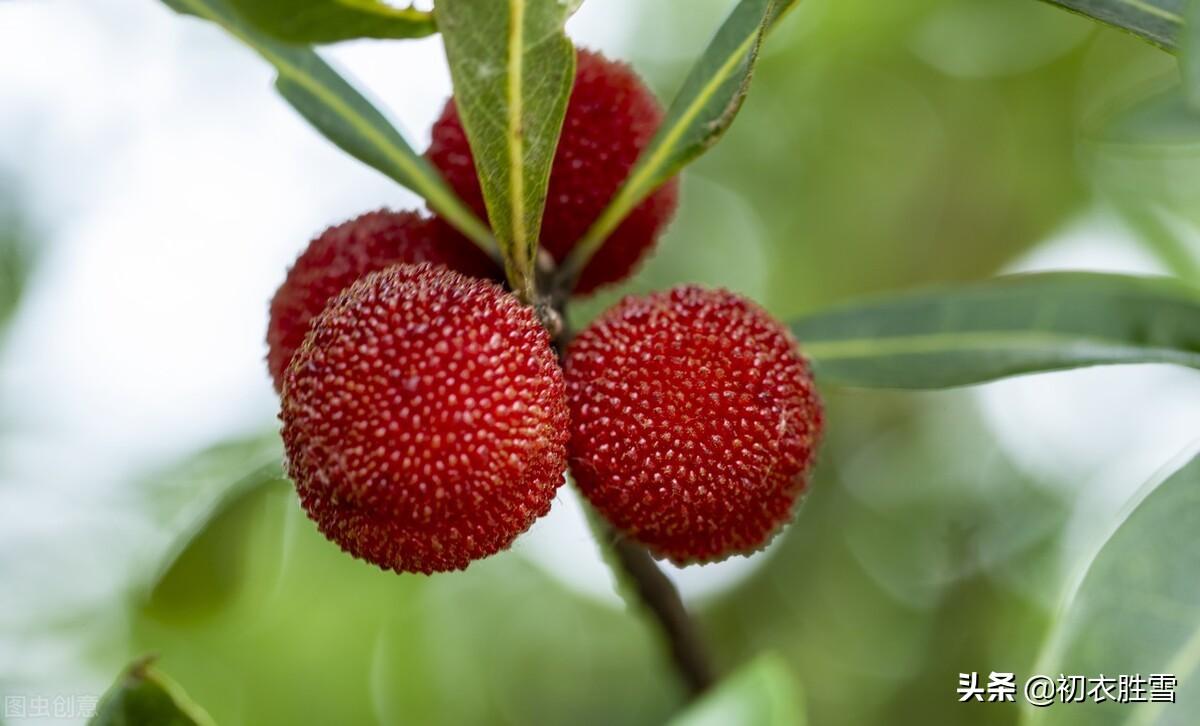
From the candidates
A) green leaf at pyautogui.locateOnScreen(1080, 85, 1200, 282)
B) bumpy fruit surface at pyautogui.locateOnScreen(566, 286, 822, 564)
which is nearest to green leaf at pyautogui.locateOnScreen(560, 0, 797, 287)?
bumpy fruit surface at pyautogui.locateOnScreen(566, 286, 822, 564)

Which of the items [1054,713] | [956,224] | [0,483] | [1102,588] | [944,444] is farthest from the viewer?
[956,224]

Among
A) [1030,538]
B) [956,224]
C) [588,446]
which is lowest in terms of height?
[1030,538]

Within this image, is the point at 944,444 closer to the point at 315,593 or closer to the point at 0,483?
the point at 315,593

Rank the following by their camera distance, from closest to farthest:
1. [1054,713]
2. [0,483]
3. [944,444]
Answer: [1054,713]
[0,483]
[944,444]

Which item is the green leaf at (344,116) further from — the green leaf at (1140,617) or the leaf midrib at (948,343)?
the green leaf at (1140,617)

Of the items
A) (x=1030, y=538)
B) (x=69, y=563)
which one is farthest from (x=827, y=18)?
(x=69, y=563)

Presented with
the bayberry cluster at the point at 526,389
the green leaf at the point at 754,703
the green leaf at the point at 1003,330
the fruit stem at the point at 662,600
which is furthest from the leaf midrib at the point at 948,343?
the green leaf at the point at 754,703

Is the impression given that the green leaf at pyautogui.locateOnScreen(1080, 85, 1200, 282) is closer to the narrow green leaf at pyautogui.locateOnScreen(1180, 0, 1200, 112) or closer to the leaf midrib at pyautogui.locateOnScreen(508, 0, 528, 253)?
the narrow green leaf at pyautogui.locateOnScreen(1180, 0, 1200, 112)
